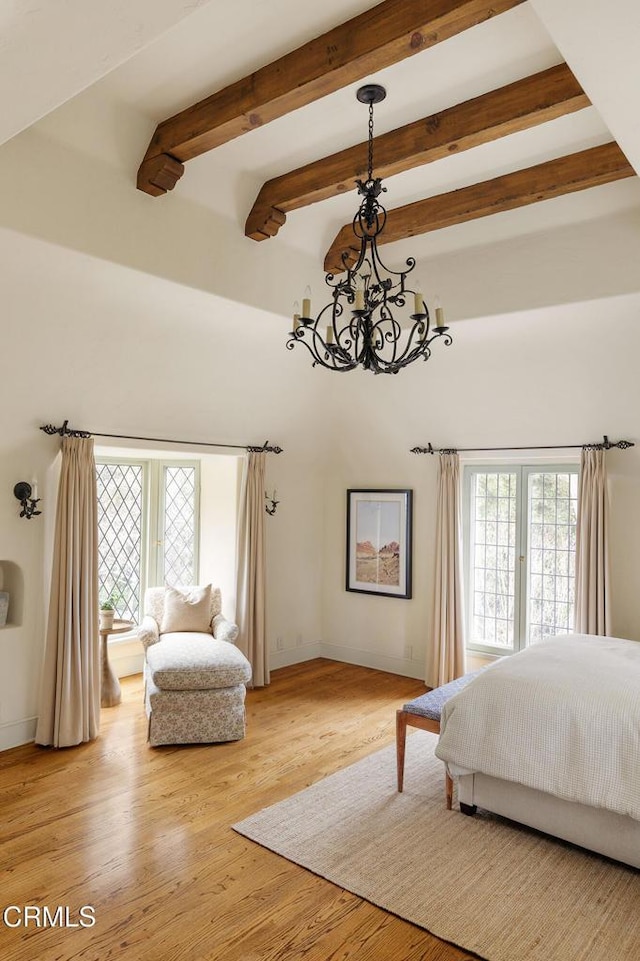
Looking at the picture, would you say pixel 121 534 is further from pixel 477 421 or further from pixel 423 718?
pixel 423 718

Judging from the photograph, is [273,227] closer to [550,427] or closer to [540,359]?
[540,359]

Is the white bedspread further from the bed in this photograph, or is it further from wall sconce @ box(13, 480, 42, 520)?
wall sconce @ box(13, 480, 42, 520)

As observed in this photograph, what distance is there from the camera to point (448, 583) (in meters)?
5.46

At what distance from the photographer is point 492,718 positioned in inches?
125

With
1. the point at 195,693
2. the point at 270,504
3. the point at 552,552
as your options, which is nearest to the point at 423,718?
the point at 195,693

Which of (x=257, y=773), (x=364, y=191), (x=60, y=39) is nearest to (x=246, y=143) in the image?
(x=364, y=191)

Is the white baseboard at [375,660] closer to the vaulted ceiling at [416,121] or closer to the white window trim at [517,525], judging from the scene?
the white window trim at [517,525]

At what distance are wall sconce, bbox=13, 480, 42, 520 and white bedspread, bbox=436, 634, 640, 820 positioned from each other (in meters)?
2.80

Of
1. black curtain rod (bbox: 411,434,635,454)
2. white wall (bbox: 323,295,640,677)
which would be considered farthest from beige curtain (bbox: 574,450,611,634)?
white wall (bbox: 323,295,640,677)

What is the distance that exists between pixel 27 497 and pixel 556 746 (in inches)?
132

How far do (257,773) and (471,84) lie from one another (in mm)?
3874

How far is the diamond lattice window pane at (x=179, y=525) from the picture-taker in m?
6.09

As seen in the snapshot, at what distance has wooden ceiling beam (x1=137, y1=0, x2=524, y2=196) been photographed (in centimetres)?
252

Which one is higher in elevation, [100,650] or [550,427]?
[550,427]
